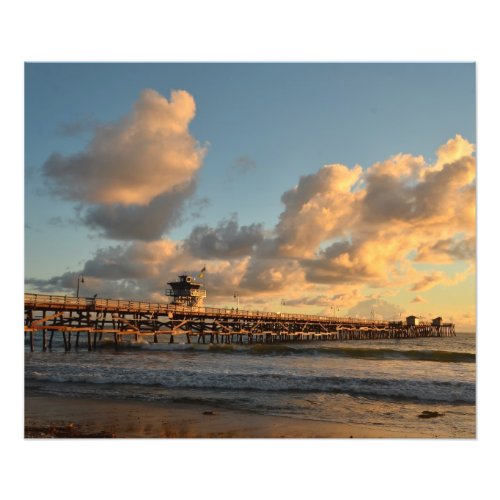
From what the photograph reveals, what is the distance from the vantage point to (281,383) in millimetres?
14992

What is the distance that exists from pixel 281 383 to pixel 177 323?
85.0 ft

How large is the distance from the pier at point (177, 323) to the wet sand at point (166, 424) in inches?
654

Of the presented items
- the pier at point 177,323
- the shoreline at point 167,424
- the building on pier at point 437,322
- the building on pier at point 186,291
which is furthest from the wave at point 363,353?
the building on pier at point 437,322

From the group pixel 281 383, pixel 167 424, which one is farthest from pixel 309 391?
pixel 167 424

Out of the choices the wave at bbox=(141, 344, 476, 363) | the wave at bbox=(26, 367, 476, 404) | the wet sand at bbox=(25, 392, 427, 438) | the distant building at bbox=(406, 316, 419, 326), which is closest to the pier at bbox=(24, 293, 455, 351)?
the distant building at bbox=(406, 316, 419, 326)

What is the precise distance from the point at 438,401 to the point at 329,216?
6.38 meters

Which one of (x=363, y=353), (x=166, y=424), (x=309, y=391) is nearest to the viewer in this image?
(x=166, y=424)

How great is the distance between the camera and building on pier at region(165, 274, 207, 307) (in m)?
56.1

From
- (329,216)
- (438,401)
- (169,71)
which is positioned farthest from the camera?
(329,216)

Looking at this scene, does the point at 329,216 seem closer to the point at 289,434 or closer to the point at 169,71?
the point at 169,71

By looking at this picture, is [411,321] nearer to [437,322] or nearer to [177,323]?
[437,322]
